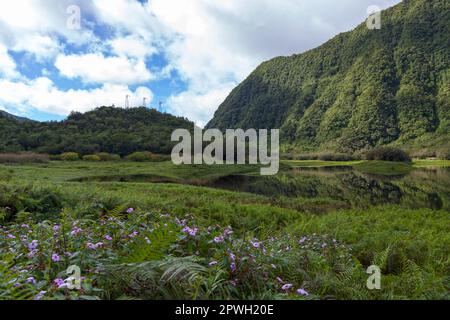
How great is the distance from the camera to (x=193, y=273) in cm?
346

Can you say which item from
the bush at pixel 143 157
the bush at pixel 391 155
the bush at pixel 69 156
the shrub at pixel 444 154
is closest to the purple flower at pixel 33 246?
the bush at pixel 69 156

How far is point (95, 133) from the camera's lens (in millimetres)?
82875

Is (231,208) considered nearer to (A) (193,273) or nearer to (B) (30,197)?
(B) (30,197)

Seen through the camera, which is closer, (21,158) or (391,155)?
(21,158)

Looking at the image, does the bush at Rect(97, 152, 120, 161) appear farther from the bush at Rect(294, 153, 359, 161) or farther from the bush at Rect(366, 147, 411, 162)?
the bush at Rect(294, 153, 359, 161)

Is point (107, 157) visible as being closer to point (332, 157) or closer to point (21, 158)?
point (21, 158)

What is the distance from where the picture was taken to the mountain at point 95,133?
6750cm

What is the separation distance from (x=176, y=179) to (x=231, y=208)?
2580 cm

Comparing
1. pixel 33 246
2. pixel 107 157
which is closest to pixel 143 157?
pixel 107 157

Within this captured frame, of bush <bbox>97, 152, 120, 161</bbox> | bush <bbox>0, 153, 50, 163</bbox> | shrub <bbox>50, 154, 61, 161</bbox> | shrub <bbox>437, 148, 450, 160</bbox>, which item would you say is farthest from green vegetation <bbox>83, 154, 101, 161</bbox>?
shrub <bbox>437, 148, 450, 160</bbox>

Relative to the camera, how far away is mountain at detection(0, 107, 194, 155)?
67.5m

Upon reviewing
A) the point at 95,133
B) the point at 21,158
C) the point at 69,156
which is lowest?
the point at 21,158

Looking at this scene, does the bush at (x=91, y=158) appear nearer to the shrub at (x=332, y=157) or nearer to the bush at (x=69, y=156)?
the bush at (x=69, y=156)

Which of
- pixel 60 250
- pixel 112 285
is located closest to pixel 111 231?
pixel 60 250
